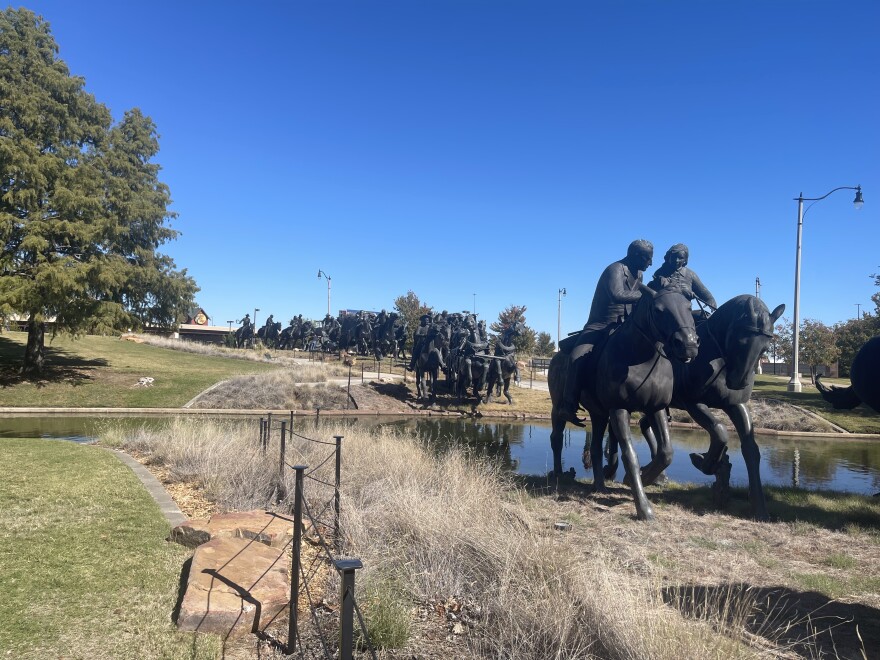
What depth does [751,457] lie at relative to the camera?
7.96 meters

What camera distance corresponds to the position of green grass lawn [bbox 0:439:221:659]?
3773 mm

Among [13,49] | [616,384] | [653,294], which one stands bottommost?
[616,384]

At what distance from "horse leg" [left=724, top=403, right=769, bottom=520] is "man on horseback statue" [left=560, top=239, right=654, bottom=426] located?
2.02 meters

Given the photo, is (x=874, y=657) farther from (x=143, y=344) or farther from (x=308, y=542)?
(x=143, y=344)

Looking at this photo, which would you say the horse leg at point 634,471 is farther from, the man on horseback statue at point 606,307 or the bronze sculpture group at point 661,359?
the man on horseback statue at point 606,307

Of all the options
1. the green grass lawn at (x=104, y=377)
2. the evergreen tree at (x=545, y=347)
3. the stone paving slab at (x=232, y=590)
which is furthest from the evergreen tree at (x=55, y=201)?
the evergreen tree at (x=545, y=347)

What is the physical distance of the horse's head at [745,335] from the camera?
283 inches

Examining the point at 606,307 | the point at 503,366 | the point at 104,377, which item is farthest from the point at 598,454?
the point at 104,377

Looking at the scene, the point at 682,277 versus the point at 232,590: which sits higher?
the point at 682,277

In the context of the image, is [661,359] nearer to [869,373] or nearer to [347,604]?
[869,373]

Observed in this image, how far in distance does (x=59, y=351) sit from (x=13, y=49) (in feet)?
49.7

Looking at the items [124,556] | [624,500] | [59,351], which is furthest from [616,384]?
[59,351]

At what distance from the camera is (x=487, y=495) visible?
22.3ft

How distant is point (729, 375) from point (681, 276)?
2.10 m
